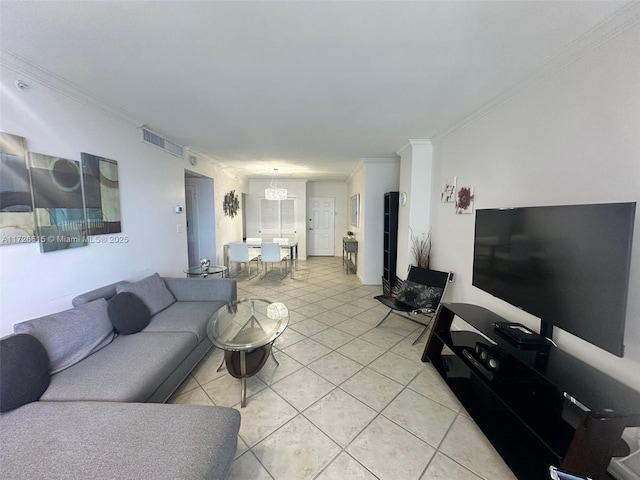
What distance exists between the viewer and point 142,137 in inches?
116

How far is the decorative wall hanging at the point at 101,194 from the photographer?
2.22m

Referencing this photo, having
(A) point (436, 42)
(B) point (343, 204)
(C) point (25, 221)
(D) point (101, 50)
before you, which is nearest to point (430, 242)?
(A) point (436, 42)

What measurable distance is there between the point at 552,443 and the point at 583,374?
403 millimetres

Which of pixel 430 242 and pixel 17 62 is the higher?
pixel 17 62

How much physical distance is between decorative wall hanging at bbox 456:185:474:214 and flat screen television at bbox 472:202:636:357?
0.79m

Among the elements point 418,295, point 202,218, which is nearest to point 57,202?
point 202,218

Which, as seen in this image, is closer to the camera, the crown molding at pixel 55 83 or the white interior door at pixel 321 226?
the crown molding at pixel 55 83

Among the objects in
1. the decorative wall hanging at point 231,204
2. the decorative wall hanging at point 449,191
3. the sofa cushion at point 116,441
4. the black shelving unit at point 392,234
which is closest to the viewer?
the sofa cushion at point 116,441

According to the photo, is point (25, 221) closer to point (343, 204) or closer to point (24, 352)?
point (24, 352)

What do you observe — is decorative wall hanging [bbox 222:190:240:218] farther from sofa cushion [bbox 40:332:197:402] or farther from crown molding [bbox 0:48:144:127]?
sofa cushion [bbox 40:332:197:402]

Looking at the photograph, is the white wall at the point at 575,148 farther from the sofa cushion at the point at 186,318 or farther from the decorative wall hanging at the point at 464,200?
the sofa cushion at the point at 186,318

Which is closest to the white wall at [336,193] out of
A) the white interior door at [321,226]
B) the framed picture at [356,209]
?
the white interior door at [321,226]

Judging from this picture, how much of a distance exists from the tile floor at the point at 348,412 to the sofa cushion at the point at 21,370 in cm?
84

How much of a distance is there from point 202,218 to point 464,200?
15.0ft
